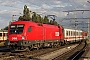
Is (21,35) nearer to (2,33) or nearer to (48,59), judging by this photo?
(48,59)

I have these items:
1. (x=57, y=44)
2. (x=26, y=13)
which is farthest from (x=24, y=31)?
(x=26, y=13)

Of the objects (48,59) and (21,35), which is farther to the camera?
(21,35)

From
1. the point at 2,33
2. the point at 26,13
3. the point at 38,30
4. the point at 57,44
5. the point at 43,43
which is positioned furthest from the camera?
the point at 26,13

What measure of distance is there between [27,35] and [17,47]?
1.63 meters

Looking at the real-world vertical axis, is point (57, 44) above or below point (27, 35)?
below

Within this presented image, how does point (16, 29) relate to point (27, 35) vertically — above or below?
above

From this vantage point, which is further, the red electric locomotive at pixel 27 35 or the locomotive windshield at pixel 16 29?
the locomotive windshield at pixel 16 29

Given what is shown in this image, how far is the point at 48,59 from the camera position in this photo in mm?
18656

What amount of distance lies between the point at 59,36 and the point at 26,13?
39.8m

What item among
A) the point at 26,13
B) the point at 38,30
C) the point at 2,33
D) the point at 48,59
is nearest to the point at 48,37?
the point at 38,30

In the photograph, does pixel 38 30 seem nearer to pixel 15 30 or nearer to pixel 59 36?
pixel 15 30

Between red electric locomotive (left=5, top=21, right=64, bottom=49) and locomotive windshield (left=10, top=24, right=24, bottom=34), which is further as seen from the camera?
locomotive windshield (left=10, top=24, right=24, bottom=34)

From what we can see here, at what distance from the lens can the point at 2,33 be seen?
48.2 meters

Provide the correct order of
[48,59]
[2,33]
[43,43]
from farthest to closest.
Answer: [2,33] < [43,43] < [48,59]
